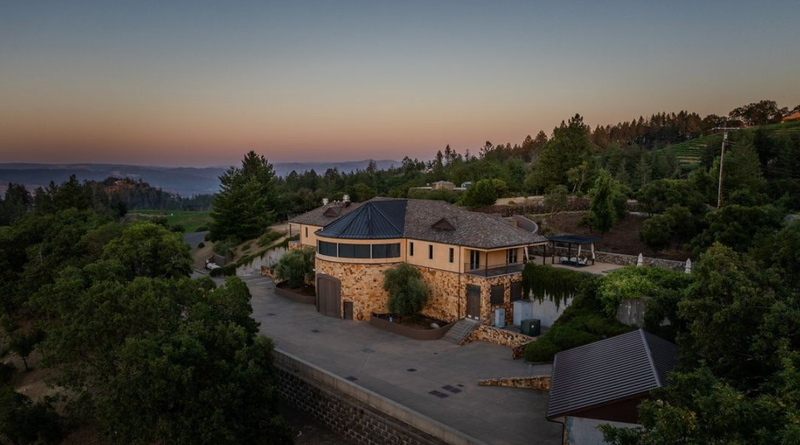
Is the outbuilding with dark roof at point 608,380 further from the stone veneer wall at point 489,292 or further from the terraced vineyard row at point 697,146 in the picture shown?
the terraced vineyard row at point 697,146

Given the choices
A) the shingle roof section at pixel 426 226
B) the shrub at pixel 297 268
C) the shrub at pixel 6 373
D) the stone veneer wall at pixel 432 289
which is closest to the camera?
the stone veneer wall at pixel 432 289

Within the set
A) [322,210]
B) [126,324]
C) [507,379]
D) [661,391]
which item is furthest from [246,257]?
[661,391]

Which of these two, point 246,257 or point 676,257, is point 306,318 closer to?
point 246,257

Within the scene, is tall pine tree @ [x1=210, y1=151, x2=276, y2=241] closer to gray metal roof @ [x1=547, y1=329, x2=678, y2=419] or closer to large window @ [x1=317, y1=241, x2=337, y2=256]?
large window @ [x1=317, y1=241, x2=337, y2=256]

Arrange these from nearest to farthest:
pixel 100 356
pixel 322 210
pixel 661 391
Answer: pixel 661 391 < pixel 100 356 < pixel 322 210

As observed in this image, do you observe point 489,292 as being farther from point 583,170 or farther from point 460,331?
point 583,170

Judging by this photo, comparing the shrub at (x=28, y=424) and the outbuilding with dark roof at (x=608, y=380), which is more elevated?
the outbuilding with dark roof at (x=608, y=380)

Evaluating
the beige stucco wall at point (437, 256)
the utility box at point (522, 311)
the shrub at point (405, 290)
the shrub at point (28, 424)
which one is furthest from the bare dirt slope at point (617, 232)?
the shrub at point (28, 424)
